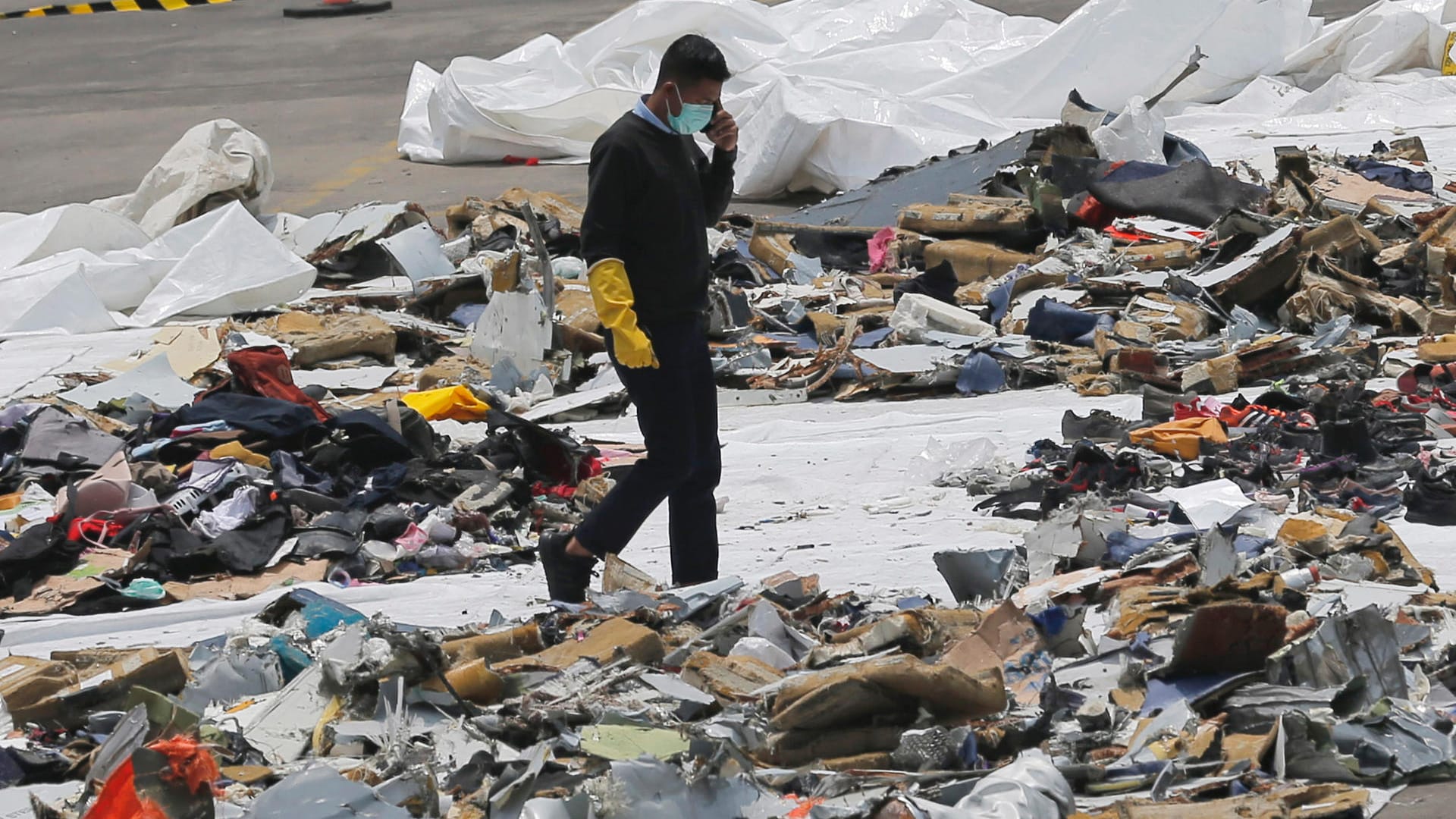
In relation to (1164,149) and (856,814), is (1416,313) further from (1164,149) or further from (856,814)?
(856,814)

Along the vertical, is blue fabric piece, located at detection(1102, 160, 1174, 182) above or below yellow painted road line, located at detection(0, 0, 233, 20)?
below

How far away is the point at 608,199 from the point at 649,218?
0.15 metres

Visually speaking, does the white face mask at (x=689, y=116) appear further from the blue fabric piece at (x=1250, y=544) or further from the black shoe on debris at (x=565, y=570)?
the blue fabric piece at (x=1250, y=544)

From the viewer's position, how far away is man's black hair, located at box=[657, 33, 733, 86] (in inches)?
194

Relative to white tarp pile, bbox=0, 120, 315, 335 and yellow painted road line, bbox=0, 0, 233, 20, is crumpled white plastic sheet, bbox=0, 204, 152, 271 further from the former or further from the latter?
yellow painted road line, bbox=0, 0, 233, 20

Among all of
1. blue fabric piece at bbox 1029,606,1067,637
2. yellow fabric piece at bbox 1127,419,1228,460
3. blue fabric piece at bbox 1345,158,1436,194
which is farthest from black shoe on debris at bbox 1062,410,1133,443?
blue fabric piece at bbox 1345,158,1436,194

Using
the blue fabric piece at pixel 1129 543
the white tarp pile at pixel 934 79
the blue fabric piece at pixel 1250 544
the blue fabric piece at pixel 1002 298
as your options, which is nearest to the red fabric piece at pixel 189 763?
the blue fabric piece at pixel 1129 543

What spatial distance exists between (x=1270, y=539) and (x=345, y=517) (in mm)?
3285

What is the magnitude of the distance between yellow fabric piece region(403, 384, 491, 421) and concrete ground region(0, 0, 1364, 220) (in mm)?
4783

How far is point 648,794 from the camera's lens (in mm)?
3594

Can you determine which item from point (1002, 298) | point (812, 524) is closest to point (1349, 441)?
point (812, 524)

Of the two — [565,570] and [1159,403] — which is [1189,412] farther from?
[565,570]

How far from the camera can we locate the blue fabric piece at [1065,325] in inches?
315

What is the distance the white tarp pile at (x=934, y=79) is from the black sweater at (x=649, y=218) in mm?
6702
